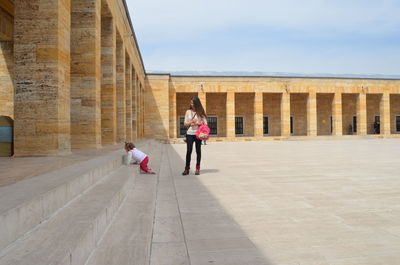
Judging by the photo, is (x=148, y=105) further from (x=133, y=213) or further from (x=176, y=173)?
(x=133, y=213)

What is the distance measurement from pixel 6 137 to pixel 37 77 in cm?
135

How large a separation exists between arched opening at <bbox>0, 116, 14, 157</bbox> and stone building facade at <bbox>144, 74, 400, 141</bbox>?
71.7ft

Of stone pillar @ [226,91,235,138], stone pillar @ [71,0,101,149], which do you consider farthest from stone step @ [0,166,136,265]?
stone pillar @ [226,91,235,138]

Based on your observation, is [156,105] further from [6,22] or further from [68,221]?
[68,221]

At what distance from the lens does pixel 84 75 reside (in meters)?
8.84

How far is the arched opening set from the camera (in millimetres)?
6242

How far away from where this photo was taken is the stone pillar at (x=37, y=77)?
6164 mm

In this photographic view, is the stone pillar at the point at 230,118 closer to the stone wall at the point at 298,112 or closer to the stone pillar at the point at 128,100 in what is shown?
the stone wall at the point at 298,112

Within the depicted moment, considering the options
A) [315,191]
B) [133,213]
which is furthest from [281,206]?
[133,213]

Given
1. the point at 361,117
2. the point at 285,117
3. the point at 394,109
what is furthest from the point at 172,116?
the point at 394,109

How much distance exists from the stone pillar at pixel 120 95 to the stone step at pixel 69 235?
10585 mm

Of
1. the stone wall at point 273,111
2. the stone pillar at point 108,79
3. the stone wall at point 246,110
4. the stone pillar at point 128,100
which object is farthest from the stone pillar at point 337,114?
the stone pillar at point 108,79

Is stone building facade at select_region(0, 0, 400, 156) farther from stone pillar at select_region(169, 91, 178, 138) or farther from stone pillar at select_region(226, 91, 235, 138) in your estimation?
stone pillar at select_region(226, 91, 235, 138)

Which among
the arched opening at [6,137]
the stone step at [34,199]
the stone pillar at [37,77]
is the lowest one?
the stone step at [34,199]
